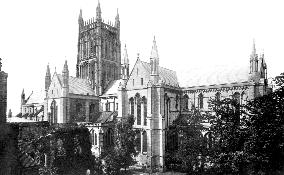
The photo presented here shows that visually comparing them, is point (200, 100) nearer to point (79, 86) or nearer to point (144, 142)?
point (144, 142)

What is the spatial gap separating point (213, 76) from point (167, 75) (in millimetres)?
8596

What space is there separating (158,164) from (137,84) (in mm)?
14073

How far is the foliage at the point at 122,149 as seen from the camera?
37.4 m

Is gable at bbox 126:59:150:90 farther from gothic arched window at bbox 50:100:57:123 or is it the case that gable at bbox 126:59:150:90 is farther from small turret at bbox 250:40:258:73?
gothic arched window at bbox 50:100:57:123

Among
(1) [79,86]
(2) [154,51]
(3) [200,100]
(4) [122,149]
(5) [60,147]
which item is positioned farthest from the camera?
Answer: (1) [79,86]

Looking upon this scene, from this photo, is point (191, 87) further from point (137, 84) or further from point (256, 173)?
point (256, 173)

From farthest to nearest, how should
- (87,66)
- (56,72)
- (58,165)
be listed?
(87,66), (56,72), (58,165)

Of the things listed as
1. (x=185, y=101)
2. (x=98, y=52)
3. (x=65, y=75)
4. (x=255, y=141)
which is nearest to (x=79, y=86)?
(x=65, y=75)

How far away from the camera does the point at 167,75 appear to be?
5022 centimetres

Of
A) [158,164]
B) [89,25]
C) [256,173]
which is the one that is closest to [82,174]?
[158,164]

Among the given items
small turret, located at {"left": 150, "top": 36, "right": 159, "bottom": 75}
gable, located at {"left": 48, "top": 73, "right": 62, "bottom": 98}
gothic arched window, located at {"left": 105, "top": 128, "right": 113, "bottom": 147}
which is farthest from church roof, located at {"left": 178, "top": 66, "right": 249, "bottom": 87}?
gable, located at {"left": 48, "top": 73, "right": 62, "bottom": 98}

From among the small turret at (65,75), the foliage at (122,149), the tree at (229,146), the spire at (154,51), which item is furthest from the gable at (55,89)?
the tree at (229,146)

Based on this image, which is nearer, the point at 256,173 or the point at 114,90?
the point at 256,173

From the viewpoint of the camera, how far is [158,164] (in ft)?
137
